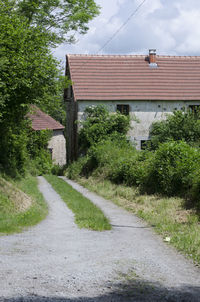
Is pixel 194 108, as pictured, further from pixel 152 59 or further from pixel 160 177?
pixel 160 177

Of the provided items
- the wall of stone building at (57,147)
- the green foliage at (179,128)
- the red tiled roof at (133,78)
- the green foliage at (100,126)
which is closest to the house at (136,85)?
the red tiled roof at (133,78)

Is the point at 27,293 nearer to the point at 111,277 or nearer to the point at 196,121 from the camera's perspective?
the point at 111,277

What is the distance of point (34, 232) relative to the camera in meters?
9.12

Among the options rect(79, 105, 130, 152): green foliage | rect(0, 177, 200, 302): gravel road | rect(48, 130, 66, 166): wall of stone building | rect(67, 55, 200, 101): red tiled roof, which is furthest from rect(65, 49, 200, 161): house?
rect(0, 177, 200, 302): gravel road

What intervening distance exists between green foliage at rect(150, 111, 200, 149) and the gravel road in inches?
684

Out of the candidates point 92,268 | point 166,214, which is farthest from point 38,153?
point 92,268

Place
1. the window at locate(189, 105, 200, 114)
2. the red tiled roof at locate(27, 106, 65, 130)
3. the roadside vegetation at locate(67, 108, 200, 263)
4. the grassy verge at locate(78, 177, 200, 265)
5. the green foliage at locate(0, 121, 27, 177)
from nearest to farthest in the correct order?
the grassy verge at locate(78, 177, 200, 265)
the roadside vegetation at locate(67, 108, 200, 263)
the green foliage at locate(0, 121, 27, 177)
the window at locate(189, 105, 200, 114)
the red tiled roof at locate(27, 106, 65, 130)

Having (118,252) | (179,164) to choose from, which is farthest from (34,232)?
(179,164)

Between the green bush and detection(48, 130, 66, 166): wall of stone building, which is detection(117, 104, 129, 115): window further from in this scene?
the green bush

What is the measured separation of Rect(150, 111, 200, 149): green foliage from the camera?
1022 inches

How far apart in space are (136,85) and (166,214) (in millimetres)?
19177

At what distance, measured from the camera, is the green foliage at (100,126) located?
90.0ft

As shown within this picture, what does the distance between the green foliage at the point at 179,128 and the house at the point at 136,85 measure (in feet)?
4.52

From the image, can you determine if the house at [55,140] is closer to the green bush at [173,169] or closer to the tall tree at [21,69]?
the tall tree at [21,69]
